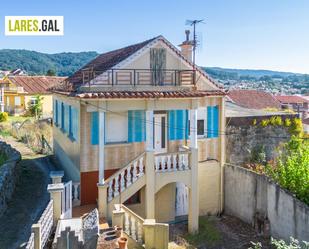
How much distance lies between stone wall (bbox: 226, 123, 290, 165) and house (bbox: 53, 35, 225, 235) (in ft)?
17.4

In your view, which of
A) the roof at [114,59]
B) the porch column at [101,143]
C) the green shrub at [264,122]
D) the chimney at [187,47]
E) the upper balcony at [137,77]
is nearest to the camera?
the porch column at [101,143]

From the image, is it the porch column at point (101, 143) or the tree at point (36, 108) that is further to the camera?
the tree at point (36, 108)

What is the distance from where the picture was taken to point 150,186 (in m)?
15.1

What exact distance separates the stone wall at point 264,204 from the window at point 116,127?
5759mm

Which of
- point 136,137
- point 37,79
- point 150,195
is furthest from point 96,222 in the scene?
point 37,79

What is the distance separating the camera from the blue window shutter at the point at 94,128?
49.9 ft

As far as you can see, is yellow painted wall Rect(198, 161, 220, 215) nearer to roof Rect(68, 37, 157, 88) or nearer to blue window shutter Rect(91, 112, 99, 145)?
blue window shutter Rect(91, 112, 99, 145)

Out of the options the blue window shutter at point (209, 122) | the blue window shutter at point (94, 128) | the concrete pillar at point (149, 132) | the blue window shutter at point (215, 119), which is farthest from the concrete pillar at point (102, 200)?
the blue window shutter at point (215, 119)

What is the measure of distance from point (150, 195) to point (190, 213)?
225cm

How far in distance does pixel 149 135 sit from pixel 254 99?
46021 mm

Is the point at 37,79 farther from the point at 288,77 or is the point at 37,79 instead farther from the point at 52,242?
the point at 288,77

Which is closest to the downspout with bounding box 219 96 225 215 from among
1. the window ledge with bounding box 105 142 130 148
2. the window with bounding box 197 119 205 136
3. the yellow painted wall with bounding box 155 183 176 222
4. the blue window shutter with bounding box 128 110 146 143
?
the window with bounding box 197 119 205 136

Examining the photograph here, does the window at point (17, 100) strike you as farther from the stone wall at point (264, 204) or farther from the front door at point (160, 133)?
the stone wall at point (264, 204)

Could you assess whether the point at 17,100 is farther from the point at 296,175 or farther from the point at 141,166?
the point at 296,175
